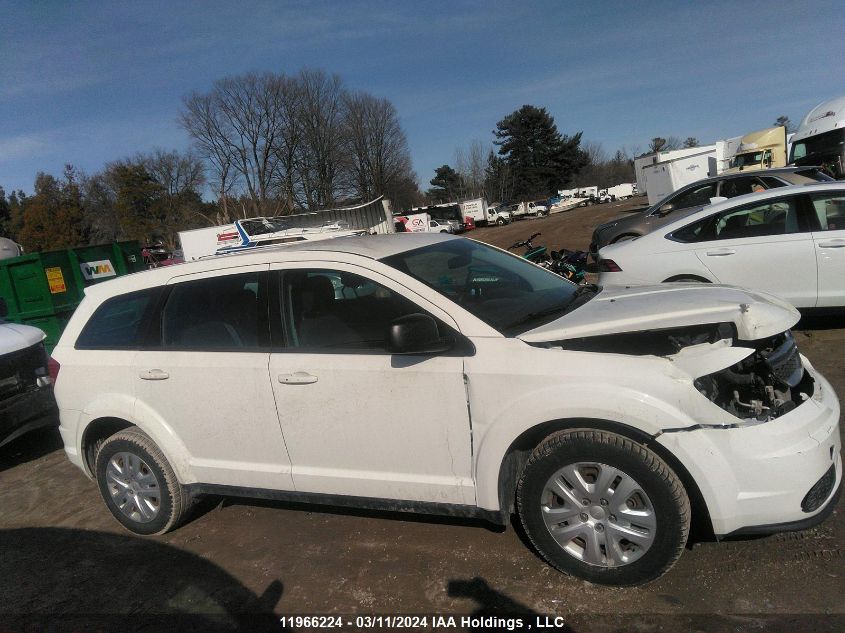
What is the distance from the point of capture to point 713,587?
274 cm

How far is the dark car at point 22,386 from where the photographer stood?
5.48 m

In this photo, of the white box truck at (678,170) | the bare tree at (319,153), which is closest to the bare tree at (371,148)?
the bare tree at (319,153)

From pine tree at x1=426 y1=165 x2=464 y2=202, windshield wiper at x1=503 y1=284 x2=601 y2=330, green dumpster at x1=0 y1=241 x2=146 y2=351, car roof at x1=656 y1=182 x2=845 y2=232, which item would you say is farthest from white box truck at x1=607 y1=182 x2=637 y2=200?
windshield wiper at x1=503 y1=284 x2=601 y2=330

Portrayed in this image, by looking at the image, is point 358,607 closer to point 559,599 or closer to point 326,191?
point 559,599

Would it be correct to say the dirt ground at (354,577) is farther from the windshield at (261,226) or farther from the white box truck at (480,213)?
the white box truck at (480,213)

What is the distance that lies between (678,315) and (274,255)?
2301 millimetres

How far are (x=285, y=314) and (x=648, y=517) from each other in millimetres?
2179

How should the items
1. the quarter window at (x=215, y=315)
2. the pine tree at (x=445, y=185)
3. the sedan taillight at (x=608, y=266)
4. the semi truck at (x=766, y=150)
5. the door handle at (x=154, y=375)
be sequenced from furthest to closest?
the pine tree at (x=445, y=185) < the semi truck at (x=766, y=150) < the sedan taillight at (x=608, y=266) < the door handle at (x=154, y=375) < the quarter window at (x=215, y=315)

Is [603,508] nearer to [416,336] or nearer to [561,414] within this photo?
[561,414]

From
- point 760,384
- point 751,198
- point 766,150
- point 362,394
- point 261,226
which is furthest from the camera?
point 766,150

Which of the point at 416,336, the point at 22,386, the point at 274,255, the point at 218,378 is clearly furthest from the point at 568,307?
the point at 22,386

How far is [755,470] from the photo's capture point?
246 centimetres

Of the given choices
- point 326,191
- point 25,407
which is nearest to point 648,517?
point 25,407

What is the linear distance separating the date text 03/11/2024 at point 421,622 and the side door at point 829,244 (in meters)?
4.87
